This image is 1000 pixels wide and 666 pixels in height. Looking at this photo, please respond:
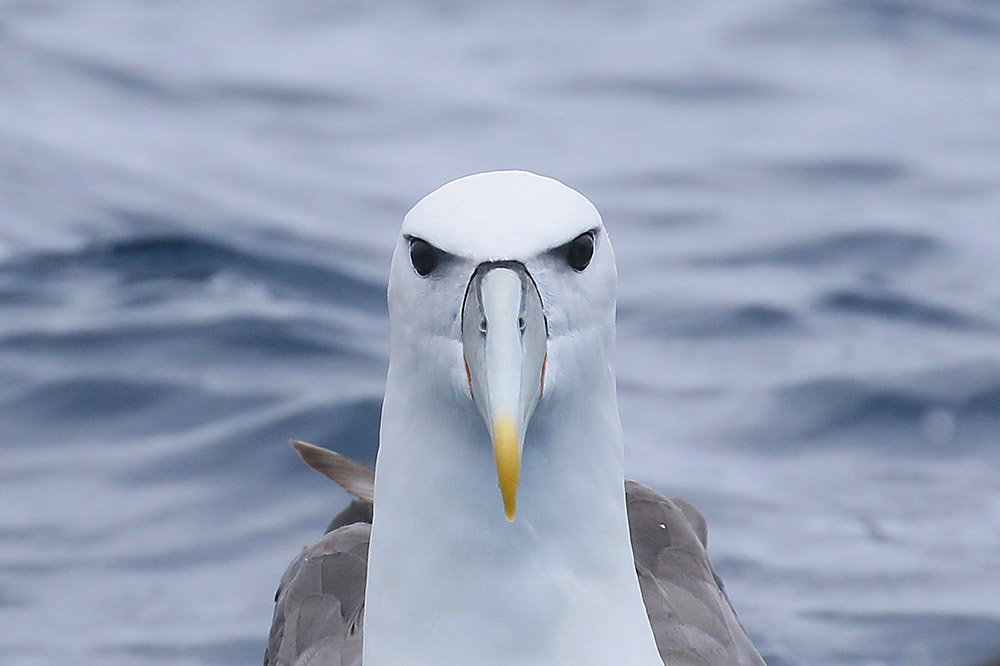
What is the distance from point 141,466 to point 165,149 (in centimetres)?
437

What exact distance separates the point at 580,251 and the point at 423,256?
0.89 feet

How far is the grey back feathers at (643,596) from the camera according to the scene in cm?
446

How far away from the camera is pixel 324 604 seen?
469 centimetres

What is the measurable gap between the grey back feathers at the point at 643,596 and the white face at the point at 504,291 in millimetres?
1444

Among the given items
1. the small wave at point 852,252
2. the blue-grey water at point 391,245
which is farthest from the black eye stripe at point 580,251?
the small wave at point 852,252

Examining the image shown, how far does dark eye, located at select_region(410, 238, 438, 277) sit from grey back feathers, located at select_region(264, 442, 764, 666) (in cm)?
149

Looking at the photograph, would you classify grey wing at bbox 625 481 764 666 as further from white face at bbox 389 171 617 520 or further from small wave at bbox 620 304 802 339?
small wave at bbox 620 304 802 339

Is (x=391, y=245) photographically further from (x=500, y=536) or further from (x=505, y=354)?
(x=505, y=354)

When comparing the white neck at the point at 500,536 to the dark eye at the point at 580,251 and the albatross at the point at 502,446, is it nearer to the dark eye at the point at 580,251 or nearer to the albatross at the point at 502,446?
the albatross at the point at 502,446

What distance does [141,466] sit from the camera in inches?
284

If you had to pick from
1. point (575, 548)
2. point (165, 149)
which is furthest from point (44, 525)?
point (165, 149)

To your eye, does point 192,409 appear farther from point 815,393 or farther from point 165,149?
point 165,149

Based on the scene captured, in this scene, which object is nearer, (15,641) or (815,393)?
(15,641)

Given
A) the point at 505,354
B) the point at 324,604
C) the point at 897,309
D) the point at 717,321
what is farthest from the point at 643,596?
the point at 897,309
